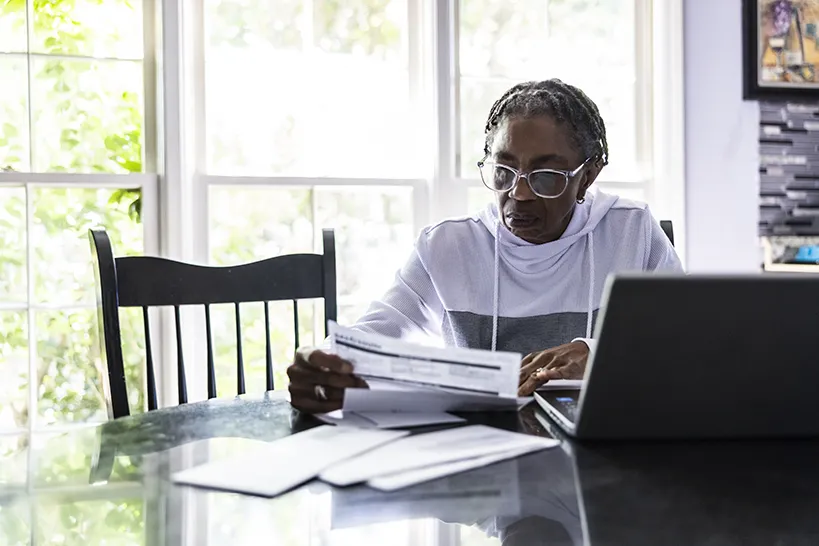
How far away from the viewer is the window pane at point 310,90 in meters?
2.69

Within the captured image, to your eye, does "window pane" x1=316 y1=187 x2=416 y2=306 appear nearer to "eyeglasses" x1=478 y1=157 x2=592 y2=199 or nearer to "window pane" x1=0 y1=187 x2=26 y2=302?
"window pane" x1=0 y1=187 x2=26 y2=302

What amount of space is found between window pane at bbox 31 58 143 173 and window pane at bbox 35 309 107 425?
1.46ft

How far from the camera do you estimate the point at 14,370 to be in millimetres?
2484

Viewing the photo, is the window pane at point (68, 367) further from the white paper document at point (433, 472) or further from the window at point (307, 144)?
the white paper document at point (433, 472)

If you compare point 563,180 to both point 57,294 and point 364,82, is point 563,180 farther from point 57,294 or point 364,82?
point 57,294

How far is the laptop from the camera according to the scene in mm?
802

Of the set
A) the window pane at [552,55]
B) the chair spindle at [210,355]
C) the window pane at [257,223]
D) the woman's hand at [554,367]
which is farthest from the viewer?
the window pane at [552,55]

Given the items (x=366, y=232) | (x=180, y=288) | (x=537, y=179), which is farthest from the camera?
(x=366, y=232)

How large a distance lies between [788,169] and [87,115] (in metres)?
2.39

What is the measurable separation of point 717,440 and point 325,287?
0.91 metres

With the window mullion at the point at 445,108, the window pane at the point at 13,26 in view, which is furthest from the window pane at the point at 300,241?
the window pane at the point at 13,26

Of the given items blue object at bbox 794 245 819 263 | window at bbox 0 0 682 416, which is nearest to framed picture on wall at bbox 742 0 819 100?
window at bbox 0 0 682 416

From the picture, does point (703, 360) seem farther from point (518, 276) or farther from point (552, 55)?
point (552, 55)

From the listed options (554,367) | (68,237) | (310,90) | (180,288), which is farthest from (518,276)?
(68,237)
